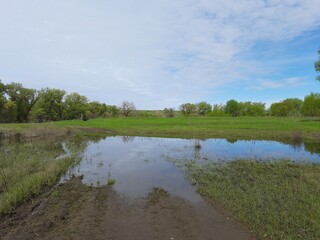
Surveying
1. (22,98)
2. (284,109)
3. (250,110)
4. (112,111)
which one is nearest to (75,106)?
(22,98)

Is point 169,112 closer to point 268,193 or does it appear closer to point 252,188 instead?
point 252,188

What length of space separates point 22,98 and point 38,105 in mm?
5422

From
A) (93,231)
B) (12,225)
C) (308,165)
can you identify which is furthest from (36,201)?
(308,165)

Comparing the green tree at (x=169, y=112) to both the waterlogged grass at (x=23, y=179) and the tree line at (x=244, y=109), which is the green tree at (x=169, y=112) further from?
the waterlogged grass at (x=23, y=179)

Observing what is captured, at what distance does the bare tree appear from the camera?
117863mm

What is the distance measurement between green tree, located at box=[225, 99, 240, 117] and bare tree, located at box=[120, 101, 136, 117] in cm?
5294

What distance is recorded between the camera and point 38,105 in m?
78.6

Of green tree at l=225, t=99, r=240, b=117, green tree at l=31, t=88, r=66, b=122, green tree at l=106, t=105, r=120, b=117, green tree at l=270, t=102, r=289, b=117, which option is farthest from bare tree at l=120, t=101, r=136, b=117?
green tree at l=270, t=102, r=289, b=117

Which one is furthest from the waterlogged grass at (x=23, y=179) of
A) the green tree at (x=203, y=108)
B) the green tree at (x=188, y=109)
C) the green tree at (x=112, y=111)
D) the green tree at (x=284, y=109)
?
the green tree at (x=203, y=108)

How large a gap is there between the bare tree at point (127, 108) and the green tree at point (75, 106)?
23.9 m

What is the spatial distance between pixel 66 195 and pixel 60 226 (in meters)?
2.79

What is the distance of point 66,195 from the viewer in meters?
9.73

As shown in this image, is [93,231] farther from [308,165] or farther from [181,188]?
[308,165]

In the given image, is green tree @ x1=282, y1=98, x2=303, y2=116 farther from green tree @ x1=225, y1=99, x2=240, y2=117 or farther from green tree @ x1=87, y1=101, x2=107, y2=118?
green tree @ x1=87, y1=101, x2=107, y2=118
